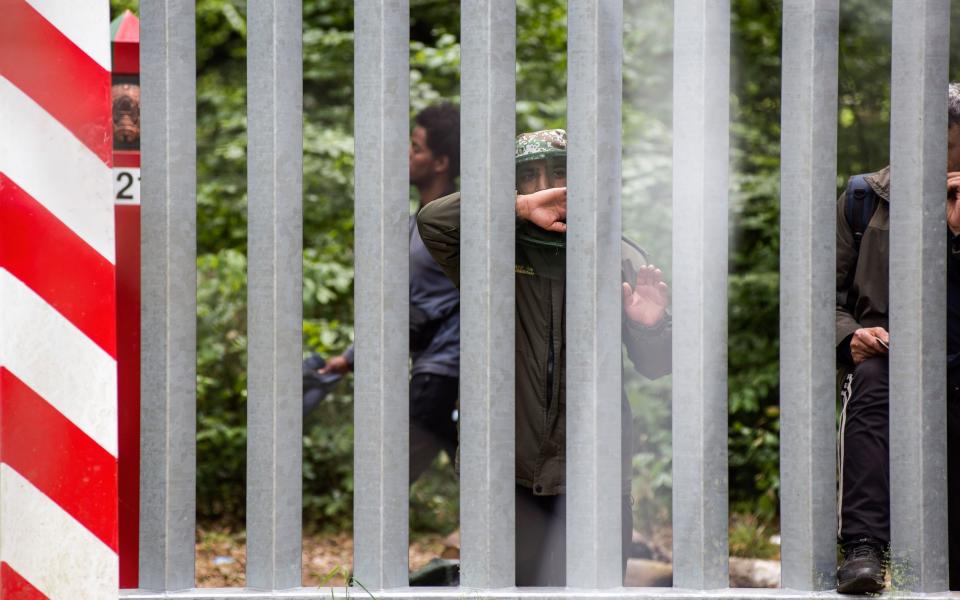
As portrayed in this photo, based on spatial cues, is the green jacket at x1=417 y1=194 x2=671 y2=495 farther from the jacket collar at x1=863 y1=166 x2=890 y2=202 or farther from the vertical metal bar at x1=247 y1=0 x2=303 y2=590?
the jacket collar at x1=863 y1=166 x2=890 y2=202

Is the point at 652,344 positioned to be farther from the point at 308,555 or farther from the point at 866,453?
the point at 308,555

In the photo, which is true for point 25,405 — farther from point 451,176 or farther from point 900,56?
point 451,176

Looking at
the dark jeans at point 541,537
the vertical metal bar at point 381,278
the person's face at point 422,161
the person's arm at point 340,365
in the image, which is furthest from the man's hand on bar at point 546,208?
the person's arm at point 340,365

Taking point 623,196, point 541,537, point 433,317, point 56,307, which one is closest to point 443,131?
point 433,317

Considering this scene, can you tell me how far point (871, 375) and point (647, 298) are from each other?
0.61 metres

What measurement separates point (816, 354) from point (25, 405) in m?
1.66

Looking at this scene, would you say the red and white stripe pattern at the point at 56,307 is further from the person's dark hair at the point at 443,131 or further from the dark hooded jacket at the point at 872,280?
the person's dark hair at the point at 443,131

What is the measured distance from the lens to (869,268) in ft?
9.68

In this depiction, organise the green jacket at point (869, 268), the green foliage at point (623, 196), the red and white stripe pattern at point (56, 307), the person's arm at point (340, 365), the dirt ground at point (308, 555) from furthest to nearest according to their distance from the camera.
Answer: the green foliage at point (623, 196), the dirt ground at point (308, 555), the person's arm at point (340, 365), the green jacket at point (869, 268), the red and white stripe pattern at point (56, 307)

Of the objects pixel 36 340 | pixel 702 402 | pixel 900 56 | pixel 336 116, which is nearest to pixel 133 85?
pixel 36 340

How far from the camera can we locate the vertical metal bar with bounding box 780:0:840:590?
2537 mm

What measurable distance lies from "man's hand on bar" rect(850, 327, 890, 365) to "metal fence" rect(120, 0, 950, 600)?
0.31 m

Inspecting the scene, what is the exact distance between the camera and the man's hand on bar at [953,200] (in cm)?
278

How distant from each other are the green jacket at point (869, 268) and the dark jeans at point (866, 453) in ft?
0.37
